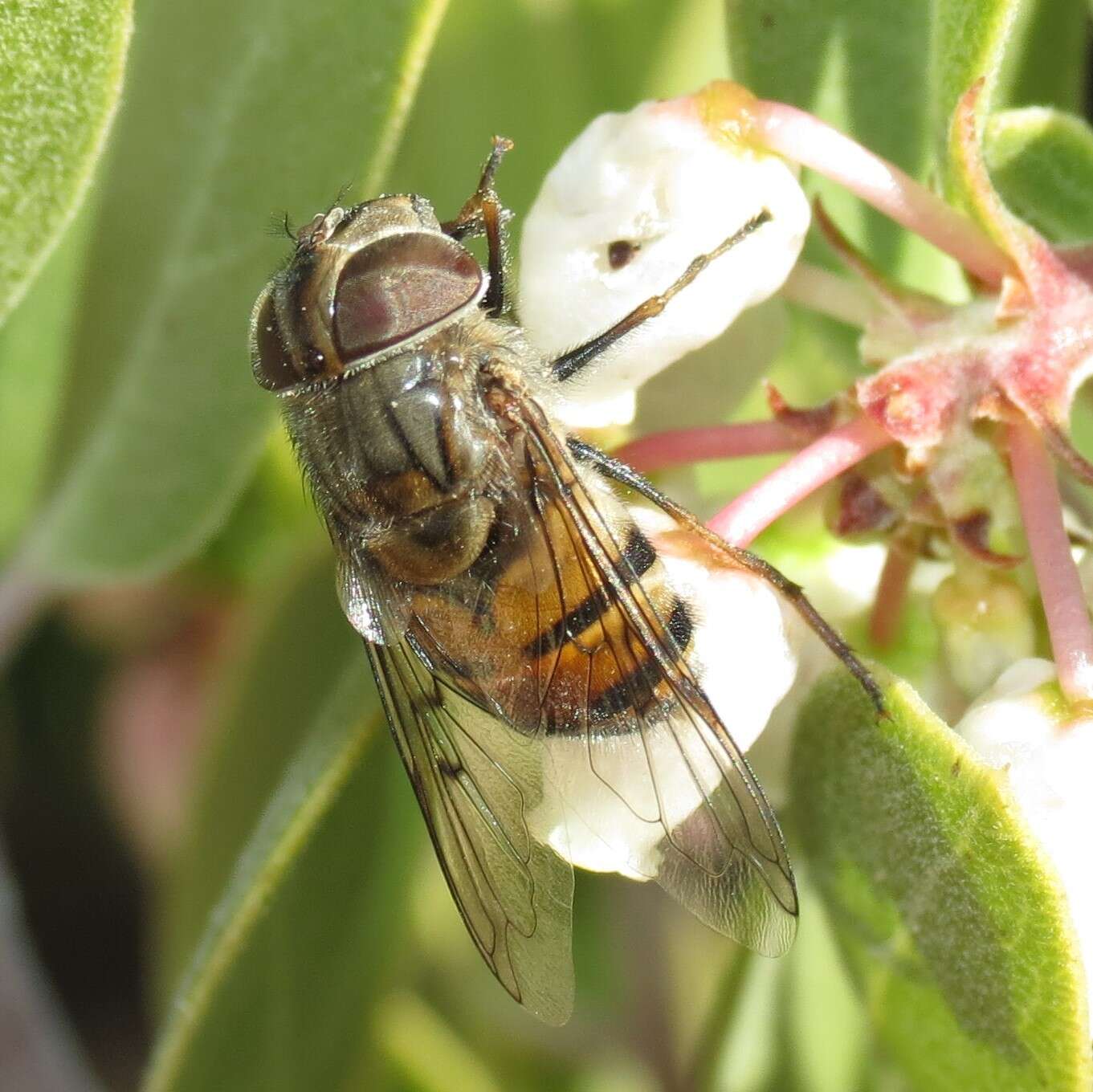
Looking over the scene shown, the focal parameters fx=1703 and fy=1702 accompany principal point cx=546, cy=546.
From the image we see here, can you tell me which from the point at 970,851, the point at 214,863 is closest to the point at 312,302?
the point at 970,851

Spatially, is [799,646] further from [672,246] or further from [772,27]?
[772,27]

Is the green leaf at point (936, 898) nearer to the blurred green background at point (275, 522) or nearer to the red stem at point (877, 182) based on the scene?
the blurred green background at point (275, 522)

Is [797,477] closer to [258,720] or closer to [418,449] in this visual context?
[418,449]

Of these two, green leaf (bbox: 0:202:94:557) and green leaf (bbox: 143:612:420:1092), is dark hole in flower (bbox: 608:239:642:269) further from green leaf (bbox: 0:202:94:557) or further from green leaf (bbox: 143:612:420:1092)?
green leaf (bbox: 0:202:94:557)

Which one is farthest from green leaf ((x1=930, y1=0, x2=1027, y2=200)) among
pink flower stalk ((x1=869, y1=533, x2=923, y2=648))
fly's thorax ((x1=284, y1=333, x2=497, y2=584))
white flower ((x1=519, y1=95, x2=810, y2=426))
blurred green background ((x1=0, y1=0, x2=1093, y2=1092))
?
fly's thorax ((x1=284, y1=333, x2=497, y2=584))

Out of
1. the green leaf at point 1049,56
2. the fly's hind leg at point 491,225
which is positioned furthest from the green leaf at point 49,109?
the green leaf at point 1049,56

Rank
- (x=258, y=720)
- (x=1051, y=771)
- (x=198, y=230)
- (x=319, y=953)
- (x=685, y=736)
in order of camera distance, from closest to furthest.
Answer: (x=1051, y=771)
(x=685, y=736)
(x=198, y=230)
(x=319, y=953)
(x=258, y=720)

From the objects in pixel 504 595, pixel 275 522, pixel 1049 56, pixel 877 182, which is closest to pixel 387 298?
pixel 504 595
